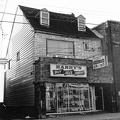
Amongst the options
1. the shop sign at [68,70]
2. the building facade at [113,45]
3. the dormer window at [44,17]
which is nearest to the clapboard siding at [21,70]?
the dormer window at [44,17]

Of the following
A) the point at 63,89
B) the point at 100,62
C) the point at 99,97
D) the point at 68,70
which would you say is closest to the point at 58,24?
the point at 68,70

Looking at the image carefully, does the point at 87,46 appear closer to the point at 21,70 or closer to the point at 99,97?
the point at 99,97

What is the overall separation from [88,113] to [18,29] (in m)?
12.3

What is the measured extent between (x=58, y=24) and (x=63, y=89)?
7142mm

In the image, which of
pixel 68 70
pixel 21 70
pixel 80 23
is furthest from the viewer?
pixel 80 23

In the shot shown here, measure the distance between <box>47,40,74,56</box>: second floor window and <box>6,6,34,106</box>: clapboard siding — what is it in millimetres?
1642

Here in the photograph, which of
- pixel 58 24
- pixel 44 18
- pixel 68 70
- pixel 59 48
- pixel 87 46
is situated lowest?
pixel 68 70

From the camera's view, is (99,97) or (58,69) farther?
(99,97)

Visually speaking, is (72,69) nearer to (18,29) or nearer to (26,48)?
(26,48)

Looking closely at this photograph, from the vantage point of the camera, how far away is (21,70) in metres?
23.2

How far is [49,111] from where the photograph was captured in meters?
18.2

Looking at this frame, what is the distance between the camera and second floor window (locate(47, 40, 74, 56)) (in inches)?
804

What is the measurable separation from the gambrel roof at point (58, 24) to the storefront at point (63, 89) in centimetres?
361

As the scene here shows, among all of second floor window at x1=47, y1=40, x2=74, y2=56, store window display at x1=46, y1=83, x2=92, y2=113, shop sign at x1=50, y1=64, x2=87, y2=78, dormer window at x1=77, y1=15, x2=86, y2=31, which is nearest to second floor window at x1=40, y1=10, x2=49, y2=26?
second floor window at x1=47, y1=40, x2=74, y2=56
